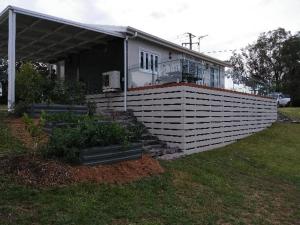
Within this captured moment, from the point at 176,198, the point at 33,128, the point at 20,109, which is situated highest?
the point at 20,109

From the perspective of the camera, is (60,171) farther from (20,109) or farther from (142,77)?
(142,77)

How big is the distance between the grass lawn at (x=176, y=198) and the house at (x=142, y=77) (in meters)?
2.04

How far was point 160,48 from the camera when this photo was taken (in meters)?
18.7

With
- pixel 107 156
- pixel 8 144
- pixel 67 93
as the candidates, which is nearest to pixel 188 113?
pixel 67 93

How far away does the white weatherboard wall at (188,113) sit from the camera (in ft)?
42.1

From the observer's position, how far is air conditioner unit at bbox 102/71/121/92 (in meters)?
15.8

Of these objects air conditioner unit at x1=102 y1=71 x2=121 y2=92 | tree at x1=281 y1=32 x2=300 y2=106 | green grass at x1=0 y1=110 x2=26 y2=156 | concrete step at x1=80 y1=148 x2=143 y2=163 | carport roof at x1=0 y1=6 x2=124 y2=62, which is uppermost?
tree at x1=281 y1=32 x2=300 y2=106

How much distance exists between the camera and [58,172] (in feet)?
22.7

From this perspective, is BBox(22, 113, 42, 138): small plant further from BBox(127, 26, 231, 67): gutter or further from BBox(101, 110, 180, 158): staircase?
BBox(127, 26, 231, 67): gutter

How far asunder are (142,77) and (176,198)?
10.3 meters

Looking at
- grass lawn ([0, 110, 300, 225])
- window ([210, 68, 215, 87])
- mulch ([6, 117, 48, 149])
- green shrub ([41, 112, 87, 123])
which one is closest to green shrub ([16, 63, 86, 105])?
mulch ([6, 117, 48, 149])

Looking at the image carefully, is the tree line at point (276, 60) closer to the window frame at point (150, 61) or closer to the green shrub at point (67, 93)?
the window frame at point (150, 61)

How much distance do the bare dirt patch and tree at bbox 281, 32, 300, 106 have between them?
44091 millimetres

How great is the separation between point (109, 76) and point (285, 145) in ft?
25.2
